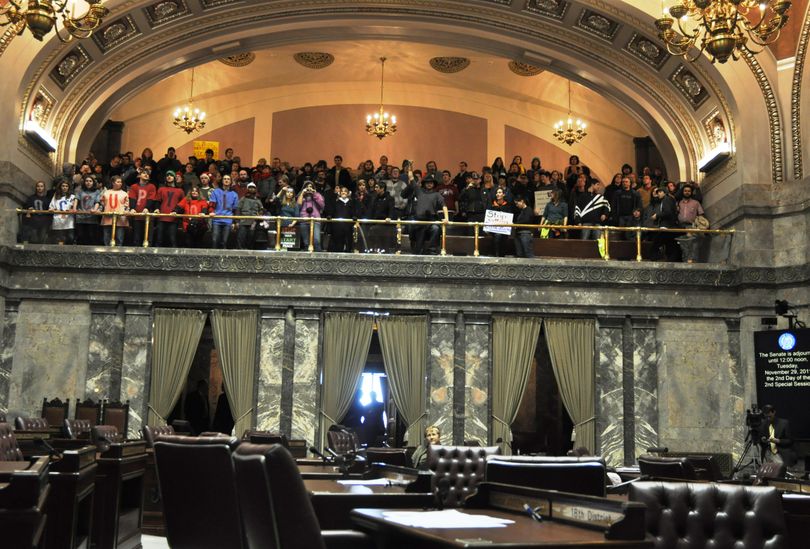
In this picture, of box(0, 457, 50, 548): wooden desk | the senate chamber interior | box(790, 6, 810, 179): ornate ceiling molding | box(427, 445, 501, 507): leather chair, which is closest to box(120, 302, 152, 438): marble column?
the senate chamber interior

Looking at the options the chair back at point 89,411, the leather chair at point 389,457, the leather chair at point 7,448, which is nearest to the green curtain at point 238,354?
the chair back at point 89,411

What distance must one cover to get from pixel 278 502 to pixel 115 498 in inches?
141

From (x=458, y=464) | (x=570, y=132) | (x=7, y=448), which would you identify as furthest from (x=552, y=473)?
(x=570, y=132)

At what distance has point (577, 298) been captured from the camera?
49.4ft

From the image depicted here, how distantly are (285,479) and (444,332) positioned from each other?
12.0 meters

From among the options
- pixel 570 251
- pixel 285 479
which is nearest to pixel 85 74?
pixel 570 251

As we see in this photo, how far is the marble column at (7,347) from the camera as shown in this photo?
14.2m

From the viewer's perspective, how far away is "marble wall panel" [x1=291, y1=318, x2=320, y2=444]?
14.4 meters

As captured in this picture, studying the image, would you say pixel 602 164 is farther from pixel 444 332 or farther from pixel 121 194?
pixel 121 194

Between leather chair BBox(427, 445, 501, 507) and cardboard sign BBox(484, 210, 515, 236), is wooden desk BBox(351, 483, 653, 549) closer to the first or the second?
leather chair BBox(427, 445, 501, 507)

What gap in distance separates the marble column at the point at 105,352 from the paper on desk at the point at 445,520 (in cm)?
1204

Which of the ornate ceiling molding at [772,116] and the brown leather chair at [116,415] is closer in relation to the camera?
the brown leather chair at [116,415]

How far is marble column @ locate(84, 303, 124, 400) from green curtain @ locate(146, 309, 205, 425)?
0.54 meters

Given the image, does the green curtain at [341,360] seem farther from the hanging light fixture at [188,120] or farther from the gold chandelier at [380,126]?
the hanging light fixture at [188,120]
